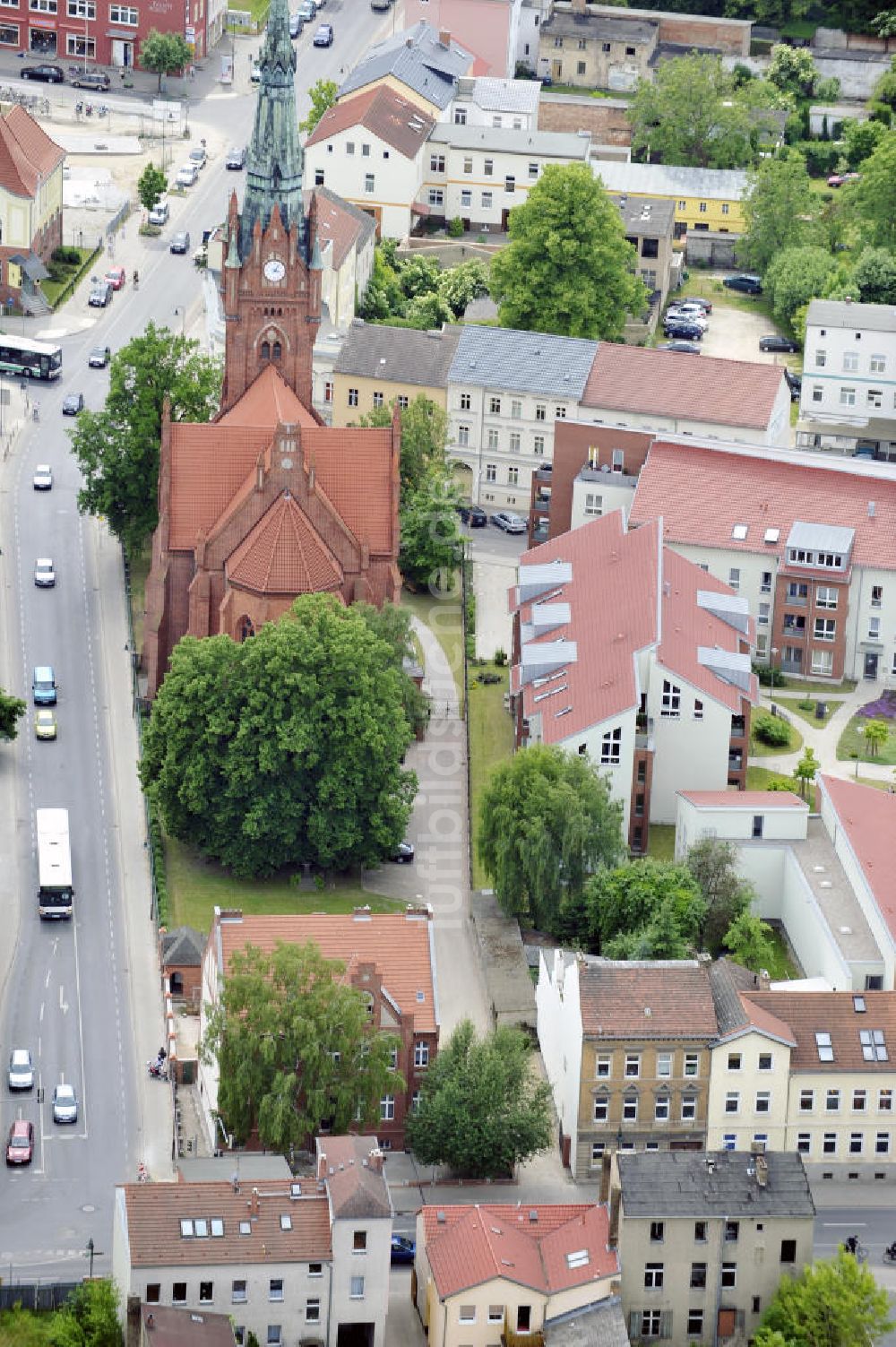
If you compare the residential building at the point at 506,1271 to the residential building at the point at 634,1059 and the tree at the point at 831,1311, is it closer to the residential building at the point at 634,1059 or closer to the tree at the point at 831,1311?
the tree at the point at 831,1311

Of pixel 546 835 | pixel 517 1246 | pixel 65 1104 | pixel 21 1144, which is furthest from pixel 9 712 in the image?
pixel 517 1246

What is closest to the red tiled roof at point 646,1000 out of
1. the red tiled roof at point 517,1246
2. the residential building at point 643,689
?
the red tiled roof at point 517,1246

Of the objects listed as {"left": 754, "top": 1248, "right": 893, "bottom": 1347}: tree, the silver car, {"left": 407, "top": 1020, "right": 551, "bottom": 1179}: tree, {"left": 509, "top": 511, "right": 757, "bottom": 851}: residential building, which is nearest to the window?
{"left": 509, "top": 511, "right": 757, "bottom": 851}: residential building

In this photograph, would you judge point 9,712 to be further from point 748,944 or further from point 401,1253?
point 401,1253

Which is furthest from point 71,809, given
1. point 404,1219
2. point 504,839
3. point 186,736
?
point 404,1219

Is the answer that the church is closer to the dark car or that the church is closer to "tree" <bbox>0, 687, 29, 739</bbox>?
"tree" <bbox>0, 687, 29, 739</bbox>

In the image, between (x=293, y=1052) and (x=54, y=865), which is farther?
(x=54, y=865)

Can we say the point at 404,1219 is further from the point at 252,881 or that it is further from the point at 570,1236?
the point at 252,881
